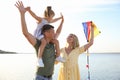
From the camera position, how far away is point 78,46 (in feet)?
24.0

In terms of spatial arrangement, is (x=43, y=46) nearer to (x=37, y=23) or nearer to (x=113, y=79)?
(x=37, y=23)

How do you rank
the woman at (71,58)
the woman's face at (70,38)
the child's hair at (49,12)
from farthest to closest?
1. the woman at (71,58)
2. the woman's face at (70,38)
3. the child's hair at (49,12)

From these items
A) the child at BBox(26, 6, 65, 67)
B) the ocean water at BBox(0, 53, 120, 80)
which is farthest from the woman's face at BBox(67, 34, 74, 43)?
the ocean water at BBox(0, 53, 120, 80)

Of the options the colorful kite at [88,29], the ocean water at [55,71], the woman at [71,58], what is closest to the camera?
the woman at [71,58]

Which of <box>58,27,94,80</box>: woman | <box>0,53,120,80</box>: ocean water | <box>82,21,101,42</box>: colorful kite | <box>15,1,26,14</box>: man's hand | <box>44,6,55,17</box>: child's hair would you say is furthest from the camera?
<box>0,53,120,80</box>: ocean water

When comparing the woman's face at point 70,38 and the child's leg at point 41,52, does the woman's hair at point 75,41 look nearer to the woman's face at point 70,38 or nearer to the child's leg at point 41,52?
the woman's face at point 70,38

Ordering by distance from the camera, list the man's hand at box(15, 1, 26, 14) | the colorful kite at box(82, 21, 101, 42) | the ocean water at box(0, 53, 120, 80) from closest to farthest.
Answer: the man's hand at box(15, 1, 26, 14) < the colorful kite at box(82, 21, 101, 42) < the ocean water at box(0, 53, 120, 80)

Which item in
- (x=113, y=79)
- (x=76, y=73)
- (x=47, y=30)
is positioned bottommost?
(x=113, y=79)

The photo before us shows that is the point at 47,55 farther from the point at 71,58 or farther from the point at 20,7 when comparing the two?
the point at 71,58

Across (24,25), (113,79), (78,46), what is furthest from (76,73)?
(113,79)

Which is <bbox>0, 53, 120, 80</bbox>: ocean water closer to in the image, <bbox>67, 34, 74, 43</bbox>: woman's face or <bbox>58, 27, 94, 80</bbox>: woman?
<bbox>58, 27, 94, 80</bbox>: woman

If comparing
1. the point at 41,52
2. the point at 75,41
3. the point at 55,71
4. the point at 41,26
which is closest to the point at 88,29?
the point at 75,41

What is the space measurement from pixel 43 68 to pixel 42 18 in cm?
111

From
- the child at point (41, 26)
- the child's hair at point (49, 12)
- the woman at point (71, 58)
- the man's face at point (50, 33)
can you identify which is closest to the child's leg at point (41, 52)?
the child at point (41, 26)
